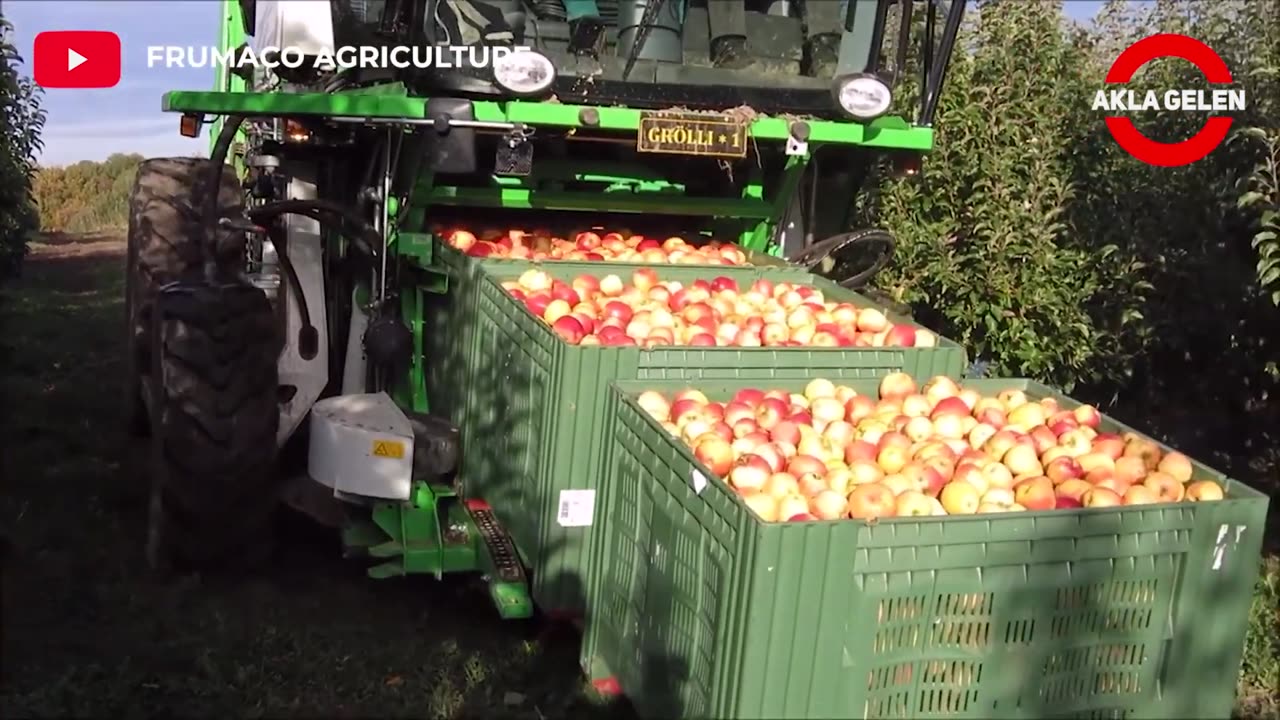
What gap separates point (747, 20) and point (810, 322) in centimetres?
136

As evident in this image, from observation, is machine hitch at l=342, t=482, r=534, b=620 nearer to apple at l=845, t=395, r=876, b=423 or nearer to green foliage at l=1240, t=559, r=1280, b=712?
apple at l=845, t=395, r=876, b=423

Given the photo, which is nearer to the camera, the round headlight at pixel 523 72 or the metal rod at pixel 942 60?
the round headlight at pixel 523 72

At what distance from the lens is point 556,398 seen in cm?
371

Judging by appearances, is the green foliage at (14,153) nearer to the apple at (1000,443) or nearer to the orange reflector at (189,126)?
the orange reflector at (189,126)

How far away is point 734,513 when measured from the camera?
272 cm

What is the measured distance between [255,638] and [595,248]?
2282 mm

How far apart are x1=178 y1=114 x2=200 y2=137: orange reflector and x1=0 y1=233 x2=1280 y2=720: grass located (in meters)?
1.61

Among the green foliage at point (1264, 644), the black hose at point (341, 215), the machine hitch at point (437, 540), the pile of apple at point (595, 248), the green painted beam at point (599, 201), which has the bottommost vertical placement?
the green foliage at point (1264, 644)

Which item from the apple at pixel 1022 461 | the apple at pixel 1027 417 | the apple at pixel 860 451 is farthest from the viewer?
the apple at pixel 1027 417

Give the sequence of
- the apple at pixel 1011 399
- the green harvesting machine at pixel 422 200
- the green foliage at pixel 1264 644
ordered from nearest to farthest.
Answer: the apple at pixel 1011 399
the green foliage at pixel 1264 644
the green harvesting machine at pixel 422 200

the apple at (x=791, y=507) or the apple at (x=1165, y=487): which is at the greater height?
the apple at (x=1165, y=487)

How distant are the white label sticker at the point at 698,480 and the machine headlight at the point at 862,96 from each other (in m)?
2.65

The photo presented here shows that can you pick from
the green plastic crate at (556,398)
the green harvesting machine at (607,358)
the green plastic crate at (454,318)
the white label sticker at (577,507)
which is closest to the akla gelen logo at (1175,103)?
the green harvesting machine at (607,358)

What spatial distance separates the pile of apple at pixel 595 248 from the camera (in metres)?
5.32
